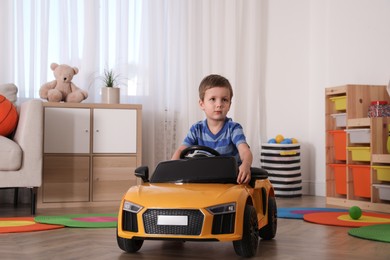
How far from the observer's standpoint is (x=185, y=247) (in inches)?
95.2

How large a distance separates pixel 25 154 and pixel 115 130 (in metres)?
0.89

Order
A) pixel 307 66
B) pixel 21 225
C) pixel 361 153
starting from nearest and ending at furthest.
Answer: pixel 21 225 → pixel 361 153 → pixel 307 66

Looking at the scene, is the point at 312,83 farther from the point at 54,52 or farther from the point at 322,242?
the point at 322,242

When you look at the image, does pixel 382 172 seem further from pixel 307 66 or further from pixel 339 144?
pixel 307 66

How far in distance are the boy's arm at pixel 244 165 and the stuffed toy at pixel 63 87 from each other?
2282 millimetres

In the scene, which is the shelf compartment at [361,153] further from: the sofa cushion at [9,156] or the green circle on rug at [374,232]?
the sofa cushion at [9,156]

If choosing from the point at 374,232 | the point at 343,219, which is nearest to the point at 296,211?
the point at 343,219

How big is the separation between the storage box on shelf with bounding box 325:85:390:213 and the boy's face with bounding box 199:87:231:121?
1755 millimetres

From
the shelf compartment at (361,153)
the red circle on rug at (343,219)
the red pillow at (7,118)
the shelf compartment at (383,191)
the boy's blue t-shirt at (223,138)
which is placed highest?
the red pillow at (7,118)

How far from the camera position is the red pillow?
3.88m

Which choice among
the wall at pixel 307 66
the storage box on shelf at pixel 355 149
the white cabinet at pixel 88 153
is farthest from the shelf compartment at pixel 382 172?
the white cabinet at pixel 88 153

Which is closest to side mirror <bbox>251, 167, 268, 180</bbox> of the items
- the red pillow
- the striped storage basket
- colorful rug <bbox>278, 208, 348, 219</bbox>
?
colorful rug <bbox>278, 208, 348, 219</bbox>

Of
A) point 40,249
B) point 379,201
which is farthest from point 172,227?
point 379,201

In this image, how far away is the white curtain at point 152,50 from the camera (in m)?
4.76
